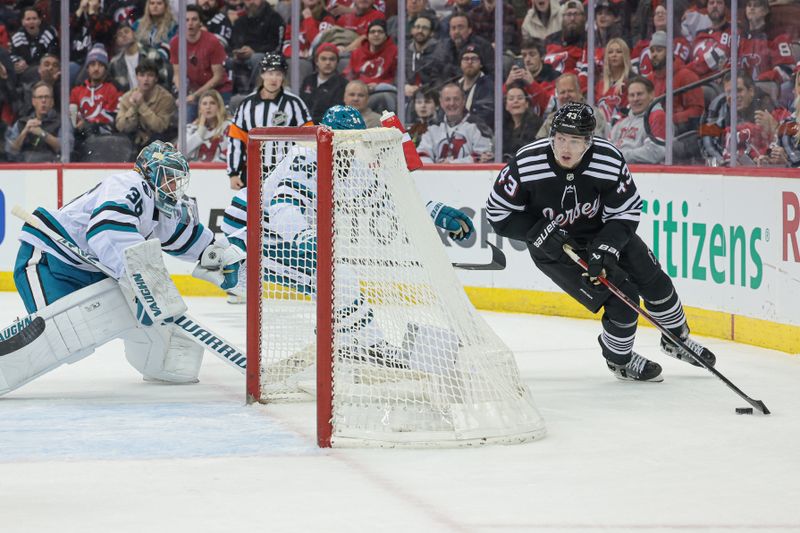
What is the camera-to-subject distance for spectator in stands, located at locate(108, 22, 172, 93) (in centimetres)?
848

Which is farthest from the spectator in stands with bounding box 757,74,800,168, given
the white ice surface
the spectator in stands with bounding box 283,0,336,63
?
the spectator in stands with bounding box 283,0,336,63

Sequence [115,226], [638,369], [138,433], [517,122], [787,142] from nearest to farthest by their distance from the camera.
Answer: [138,433], [115,226], [638,369], [787,142], [517,122]

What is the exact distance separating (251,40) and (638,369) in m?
4.35

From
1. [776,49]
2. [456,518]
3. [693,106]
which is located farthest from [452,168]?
[456,518]

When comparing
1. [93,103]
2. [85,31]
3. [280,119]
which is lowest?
[280,119]

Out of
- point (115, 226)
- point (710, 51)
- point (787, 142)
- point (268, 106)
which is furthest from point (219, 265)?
point (710, 51)

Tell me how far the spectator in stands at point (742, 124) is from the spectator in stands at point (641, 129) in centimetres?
28

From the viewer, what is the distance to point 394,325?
398 centimetres

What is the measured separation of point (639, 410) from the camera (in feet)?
14.1

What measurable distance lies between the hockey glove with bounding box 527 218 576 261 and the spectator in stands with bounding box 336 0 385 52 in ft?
13.2

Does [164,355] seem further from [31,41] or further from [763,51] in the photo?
[31,41]

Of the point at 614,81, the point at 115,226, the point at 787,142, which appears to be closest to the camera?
the point at 115,226

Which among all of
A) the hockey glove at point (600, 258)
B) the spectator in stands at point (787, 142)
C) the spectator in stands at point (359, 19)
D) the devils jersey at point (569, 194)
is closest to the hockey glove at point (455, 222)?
the devils jersey at point (569, 194)

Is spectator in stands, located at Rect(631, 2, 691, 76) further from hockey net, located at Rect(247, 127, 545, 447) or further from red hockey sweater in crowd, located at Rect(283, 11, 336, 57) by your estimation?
hockey net, located at Rect(247, 127, 545, 447)
